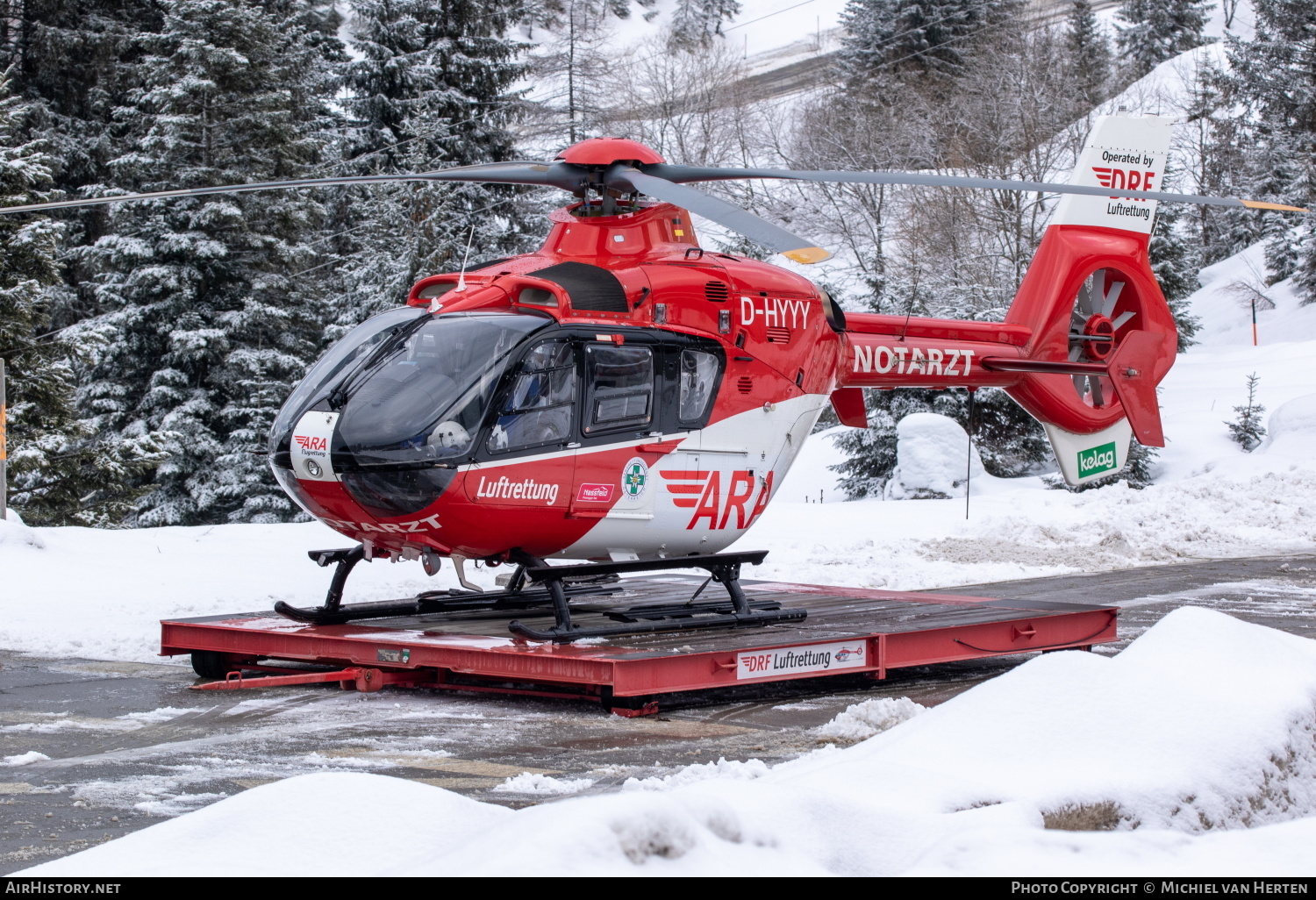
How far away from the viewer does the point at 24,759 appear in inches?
245

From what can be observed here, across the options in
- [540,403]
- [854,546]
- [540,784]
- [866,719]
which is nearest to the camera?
[540,784]

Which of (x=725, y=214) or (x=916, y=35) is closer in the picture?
(x=725, y=214)

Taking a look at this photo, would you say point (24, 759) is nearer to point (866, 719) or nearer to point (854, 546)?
point (866, 719)

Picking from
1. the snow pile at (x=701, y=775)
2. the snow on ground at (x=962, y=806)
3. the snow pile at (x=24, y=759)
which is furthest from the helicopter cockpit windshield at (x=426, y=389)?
the snow on ground at (x=962, y=806)

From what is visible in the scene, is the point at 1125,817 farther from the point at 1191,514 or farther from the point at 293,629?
the point at 1191,514

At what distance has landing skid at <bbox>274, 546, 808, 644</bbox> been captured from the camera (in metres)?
8.47

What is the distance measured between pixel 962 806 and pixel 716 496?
570 centimetres

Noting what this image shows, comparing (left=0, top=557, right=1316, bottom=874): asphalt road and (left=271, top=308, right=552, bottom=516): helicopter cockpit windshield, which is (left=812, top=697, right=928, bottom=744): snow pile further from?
(left=271, top=308, right=552, bottom=516): helicopter cockpit windshield

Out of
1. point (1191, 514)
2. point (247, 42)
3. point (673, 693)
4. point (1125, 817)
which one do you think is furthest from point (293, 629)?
point (247, 42)

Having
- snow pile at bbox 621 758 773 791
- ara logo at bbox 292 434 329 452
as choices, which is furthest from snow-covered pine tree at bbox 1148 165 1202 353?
snow pile at bbox 621 758 773 791

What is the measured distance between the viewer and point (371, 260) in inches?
1133

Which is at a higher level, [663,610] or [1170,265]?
[1170,265]

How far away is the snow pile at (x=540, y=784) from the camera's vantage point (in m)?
5.66

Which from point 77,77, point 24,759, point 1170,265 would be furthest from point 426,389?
point 77,77
